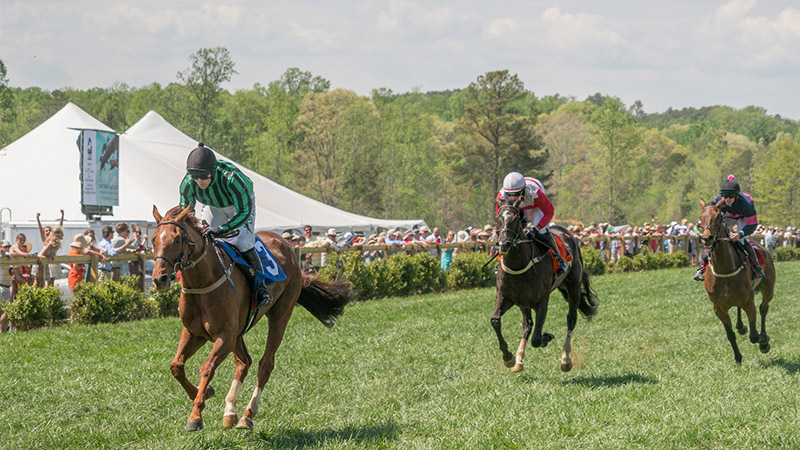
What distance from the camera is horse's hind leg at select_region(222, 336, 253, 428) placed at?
5.90 metres

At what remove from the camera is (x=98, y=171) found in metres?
20.5

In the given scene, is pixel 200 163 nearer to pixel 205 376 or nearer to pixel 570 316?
pixel 205 376

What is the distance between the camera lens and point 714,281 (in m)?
9.69

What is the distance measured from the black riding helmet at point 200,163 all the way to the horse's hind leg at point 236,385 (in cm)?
145

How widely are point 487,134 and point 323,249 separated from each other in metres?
43.1

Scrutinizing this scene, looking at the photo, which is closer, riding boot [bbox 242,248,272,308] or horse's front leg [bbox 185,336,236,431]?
horse's front leg [bbox 185,336,236,431]

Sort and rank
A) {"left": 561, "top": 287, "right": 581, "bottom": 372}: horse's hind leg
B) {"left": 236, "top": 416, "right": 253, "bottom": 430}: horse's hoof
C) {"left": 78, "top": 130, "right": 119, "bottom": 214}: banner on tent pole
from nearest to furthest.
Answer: {"left": 236, "top": 416, "right": 253, "bottom": 430}: horse's hoof, {"left": 561, "top": 287, "right": 581, "bottom": 372}: horse's hind leg, {"left": 78, "top": 130, "right": 119, "bottom": 214}: banner on tent pole

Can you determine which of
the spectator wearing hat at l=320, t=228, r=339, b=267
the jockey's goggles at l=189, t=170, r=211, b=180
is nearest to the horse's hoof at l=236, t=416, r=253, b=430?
the jockey's goggles at l=189, t=170, r=211, b=180

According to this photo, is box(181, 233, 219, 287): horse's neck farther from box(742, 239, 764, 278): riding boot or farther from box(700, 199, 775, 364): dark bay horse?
box(742, 239, 764, 278): riding boot

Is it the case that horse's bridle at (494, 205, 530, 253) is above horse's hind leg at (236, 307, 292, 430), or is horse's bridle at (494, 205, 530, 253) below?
above

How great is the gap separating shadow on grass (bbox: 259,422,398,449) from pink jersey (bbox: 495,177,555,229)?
340 centimetres

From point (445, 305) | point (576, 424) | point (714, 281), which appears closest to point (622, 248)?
point (445, 305)

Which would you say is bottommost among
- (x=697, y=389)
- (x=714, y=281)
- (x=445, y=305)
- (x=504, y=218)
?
(x=445, y=305)

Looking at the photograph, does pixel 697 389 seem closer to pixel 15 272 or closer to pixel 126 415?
pixel 126 415
